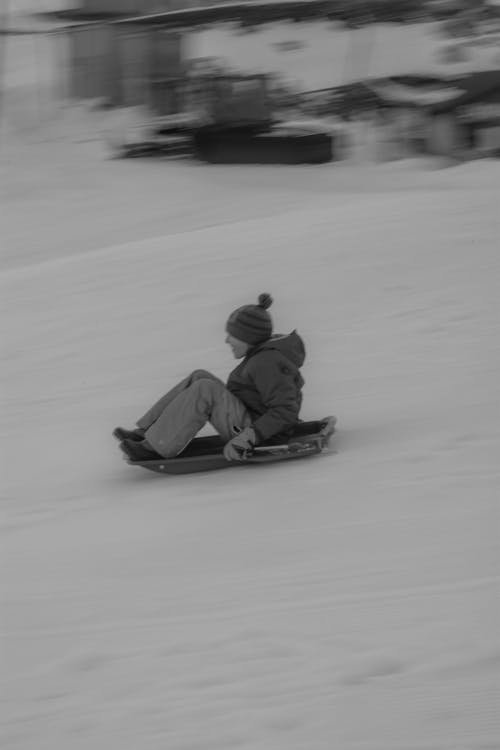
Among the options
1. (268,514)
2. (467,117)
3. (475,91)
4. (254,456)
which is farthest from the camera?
(475,91)

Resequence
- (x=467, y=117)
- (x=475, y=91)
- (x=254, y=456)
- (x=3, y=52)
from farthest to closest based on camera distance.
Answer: (x=3, y=52) → (x=475, y=91) → (x=467, y=117) → (x=254, y=456)

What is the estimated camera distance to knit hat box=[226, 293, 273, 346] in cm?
575

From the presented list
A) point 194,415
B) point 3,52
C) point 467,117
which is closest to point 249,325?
point 194,415

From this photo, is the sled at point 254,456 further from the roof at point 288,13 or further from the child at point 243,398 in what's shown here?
the roof at point 288,13

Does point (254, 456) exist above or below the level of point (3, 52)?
below

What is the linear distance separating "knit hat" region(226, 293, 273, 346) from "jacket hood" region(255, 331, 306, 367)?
1.9 inches

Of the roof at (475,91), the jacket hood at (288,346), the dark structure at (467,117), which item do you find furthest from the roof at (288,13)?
the jacket hood at (288,346)

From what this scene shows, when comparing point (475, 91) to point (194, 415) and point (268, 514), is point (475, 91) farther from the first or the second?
point (268, 514)

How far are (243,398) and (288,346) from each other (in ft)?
1.04

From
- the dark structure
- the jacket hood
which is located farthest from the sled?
the dark structure

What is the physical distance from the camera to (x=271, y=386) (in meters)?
5.70

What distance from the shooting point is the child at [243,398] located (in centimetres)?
573

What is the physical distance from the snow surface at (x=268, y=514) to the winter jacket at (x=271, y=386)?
25 cm

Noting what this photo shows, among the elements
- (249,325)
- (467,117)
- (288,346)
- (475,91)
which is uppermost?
(475,91)
